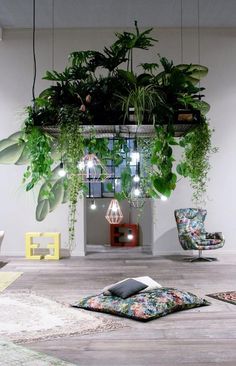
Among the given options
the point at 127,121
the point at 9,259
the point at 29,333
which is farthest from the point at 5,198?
the point at 127,121

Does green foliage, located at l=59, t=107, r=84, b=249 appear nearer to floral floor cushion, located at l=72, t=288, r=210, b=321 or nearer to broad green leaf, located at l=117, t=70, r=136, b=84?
Result: broad green leaf, located at l=117, t=70, r=136, b=84

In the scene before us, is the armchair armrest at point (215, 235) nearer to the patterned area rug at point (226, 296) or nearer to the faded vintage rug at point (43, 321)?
the patterned area rug at point (226, 296)

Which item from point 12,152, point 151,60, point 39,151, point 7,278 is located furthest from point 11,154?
point 39,151

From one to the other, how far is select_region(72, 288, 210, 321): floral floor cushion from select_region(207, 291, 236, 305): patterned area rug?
266mm

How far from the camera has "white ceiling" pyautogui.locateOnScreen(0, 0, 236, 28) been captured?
7.82 m

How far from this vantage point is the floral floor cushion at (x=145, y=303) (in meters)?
4.87

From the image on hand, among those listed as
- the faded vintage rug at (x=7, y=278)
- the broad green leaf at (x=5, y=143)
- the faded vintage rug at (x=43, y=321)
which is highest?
the broad green leaf at (x=5, y=143)

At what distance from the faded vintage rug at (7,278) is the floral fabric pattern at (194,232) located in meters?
2.81

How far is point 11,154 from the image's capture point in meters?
9.12

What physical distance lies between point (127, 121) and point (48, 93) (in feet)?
2.18

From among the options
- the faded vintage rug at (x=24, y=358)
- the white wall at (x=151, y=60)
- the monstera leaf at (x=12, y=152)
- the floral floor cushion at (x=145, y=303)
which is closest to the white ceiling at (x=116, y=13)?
the white wall at (x=151, y=60)

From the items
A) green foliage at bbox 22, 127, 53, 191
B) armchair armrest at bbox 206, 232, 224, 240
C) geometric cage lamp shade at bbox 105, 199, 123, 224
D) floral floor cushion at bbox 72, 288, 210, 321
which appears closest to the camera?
green foliage at bbox 22, 127, 53, 191

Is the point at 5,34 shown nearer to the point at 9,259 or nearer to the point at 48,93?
the point at 9,259

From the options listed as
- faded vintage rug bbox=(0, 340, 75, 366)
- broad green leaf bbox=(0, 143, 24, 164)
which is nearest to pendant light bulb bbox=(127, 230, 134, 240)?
broad green leaf bbox=(0, 143, 24, 164)
